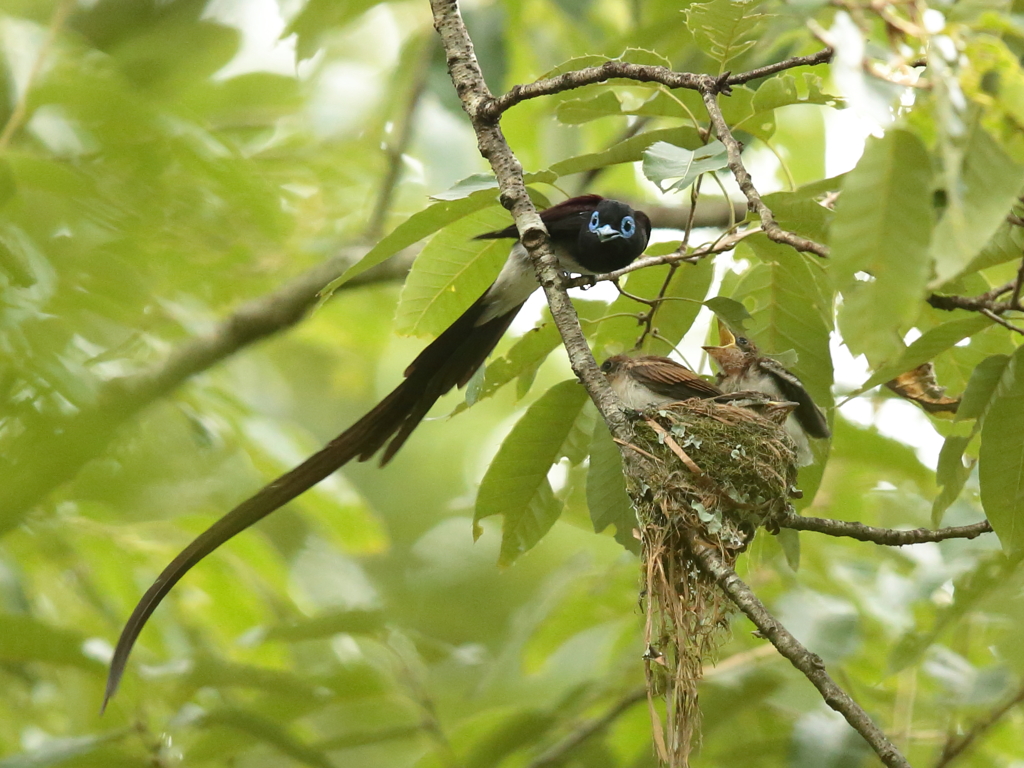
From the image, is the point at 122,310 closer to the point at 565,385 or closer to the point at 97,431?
the point at 97,431

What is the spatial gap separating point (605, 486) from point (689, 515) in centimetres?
25

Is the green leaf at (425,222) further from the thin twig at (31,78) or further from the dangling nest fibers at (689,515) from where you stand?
the thin twig at (31,78)

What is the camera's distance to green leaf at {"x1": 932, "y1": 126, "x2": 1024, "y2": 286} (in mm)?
1389

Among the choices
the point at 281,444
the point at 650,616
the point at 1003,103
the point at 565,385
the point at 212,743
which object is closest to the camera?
the point at 1003,103

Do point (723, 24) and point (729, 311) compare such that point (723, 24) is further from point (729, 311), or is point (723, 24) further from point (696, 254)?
point (729, 311)

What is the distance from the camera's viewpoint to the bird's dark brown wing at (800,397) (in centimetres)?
293

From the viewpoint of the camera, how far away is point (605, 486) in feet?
8.48

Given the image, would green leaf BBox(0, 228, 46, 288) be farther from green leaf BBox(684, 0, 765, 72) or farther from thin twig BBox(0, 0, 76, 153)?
green leaf BBox(684, 0, 765, 72)

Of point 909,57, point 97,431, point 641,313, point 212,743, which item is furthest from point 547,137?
point 97,431

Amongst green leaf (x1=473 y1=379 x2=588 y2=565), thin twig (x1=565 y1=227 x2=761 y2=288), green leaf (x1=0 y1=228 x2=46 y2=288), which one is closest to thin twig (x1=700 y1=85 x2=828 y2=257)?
thin twig (x1=565 y1=227 x2=761 y2=288)

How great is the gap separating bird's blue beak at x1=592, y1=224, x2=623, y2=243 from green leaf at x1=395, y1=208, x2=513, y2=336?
0.58m

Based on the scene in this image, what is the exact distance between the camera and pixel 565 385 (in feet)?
8.93

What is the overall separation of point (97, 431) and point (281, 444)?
3156 millimetres

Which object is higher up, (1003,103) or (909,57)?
(909,57)
